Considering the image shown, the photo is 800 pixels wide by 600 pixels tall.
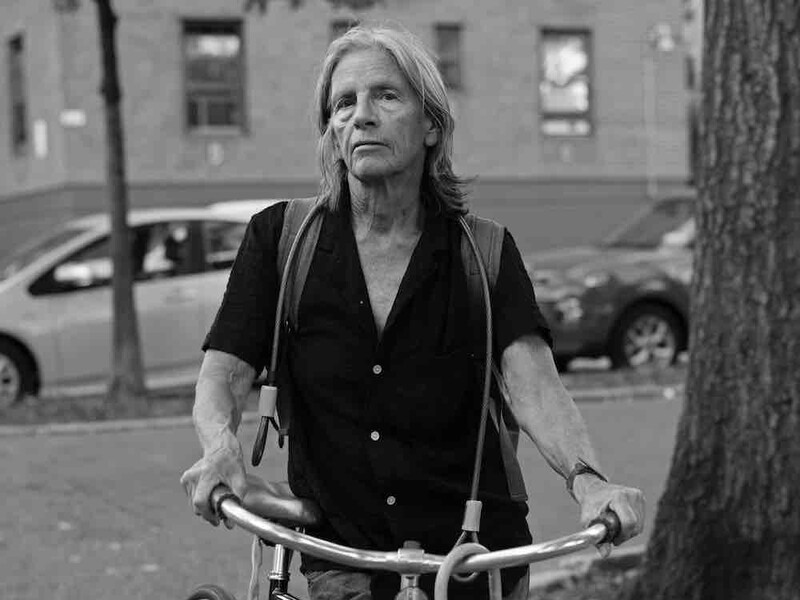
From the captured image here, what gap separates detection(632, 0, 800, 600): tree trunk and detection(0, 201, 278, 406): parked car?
8.41 meters

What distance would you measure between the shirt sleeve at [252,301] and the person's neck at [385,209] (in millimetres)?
159

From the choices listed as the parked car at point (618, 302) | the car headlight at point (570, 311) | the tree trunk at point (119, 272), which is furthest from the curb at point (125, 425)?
the car headlight at point (570, 311)

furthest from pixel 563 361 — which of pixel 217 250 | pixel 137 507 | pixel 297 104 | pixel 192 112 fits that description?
pixel 192 112

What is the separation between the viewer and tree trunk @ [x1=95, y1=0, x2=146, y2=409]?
42.2 feet

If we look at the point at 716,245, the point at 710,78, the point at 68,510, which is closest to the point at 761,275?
the point at 716,245

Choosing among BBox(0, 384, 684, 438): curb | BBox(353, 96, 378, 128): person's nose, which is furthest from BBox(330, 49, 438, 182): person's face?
BBox(0, 384, 684, 438): curb

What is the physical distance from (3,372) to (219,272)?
1905mm

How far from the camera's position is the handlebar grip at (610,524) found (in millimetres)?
2803

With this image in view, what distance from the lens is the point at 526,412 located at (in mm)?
3242

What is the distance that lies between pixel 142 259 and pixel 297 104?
13.2 m

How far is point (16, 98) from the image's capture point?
2795cm

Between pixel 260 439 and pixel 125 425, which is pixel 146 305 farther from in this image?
pixel 260 439

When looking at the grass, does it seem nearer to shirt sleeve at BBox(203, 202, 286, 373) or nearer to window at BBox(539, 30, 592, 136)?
shirt sleeve at BBox(203, 202, 286, 373)

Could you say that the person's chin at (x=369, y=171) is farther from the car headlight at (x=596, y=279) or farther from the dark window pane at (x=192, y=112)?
the dark window pane at (x=192, y=112)
